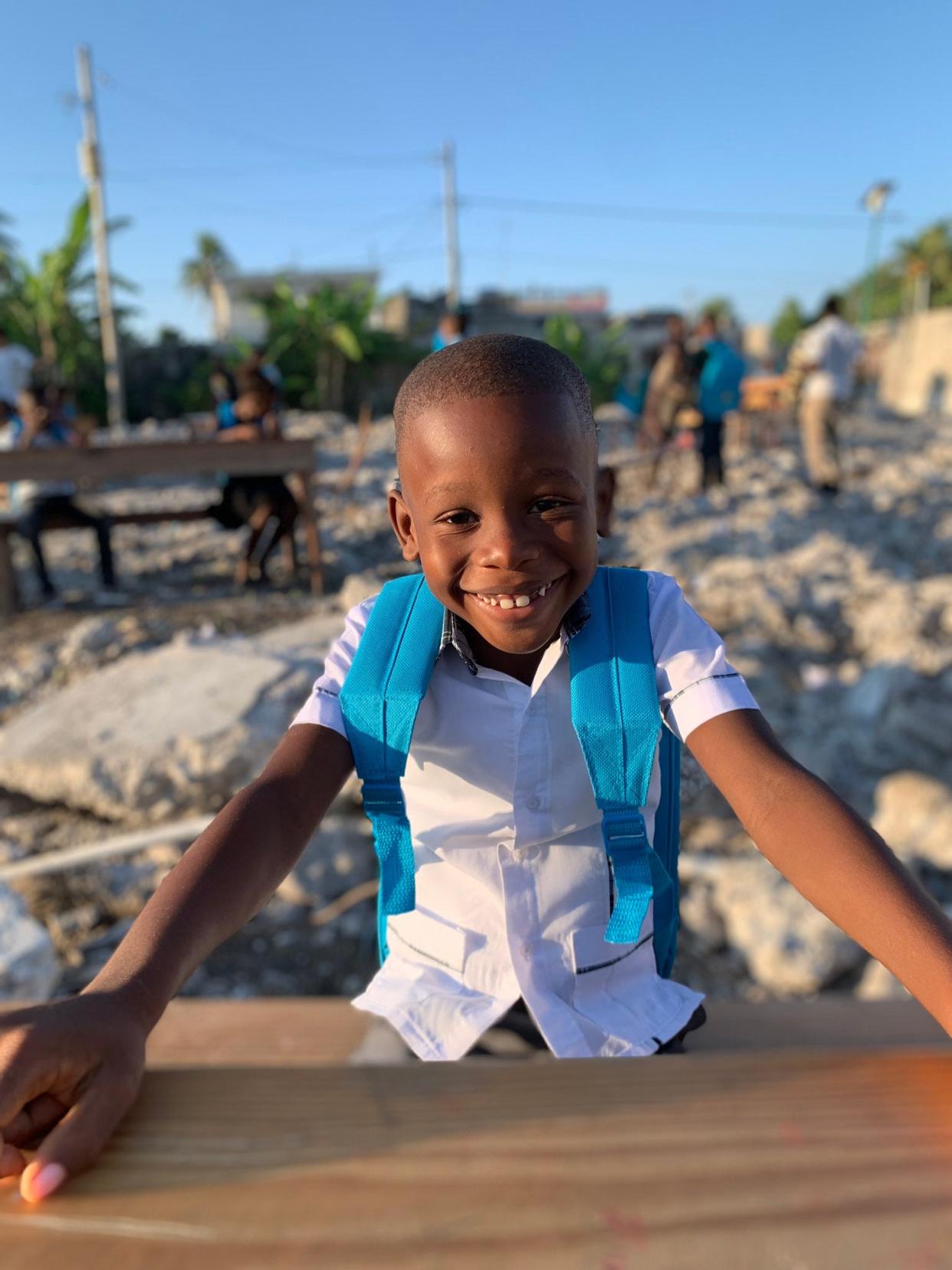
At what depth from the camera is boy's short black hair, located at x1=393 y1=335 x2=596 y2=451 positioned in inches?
38.7

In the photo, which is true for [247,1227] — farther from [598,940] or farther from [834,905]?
[598,940]

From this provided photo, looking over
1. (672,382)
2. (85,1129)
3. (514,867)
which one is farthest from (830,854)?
(672,382)

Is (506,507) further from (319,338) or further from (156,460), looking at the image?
(319,338)

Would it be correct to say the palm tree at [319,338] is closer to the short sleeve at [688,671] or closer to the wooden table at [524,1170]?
the short sleeve at [688,671]

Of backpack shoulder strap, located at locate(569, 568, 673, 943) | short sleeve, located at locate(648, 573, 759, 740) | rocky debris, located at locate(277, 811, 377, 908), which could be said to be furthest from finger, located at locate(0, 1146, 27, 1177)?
rocky debris, located at locate(277, 811, 377, 908)

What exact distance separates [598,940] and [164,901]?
22.6 inches

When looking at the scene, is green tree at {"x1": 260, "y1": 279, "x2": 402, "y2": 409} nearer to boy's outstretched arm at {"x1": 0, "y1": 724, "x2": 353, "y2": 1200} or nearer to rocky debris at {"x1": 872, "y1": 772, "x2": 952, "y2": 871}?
rocky debris at {"x1": 872, "y1": 772, "x2": 952, "y2": 871}

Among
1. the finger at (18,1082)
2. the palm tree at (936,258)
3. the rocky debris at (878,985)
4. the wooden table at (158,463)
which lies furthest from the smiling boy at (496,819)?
the palm tree at (936,258)

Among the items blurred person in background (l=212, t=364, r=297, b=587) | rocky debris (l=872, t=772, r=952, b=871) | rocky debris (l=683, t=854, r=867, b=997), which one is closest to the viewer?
rocky debris (l=683, t=854, r=867, b=997)

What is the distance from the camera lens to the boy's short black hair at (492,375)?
98 cm

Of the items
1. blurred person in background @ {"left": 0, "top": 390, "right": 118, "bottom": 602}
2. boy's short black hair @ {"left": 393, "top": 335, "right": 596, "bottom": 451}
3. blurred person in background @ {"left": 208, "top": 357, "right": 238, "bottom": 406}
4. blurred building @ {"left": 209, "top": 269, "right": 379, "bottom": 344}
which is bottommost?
blurred person in background @ {"left": 0, "top": 390, "right": 118, "bottom": 602}

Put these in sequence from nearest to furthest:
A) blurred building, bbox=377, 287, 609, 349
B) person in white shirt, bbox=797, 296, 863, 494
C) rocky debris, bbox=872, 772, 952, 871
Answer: rocky debris, bbox=872, 772, 952, 871
person in white shirt, bbox=797, 296, 863, 494
blurred building, bbox=377, 287, 609, 349

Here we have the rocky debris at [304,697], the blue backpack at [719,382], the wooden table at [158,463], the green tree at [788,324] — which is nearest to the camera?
the rocky debris at [304,697]

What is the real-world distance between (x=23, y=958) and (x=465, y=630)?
1.53 meters
